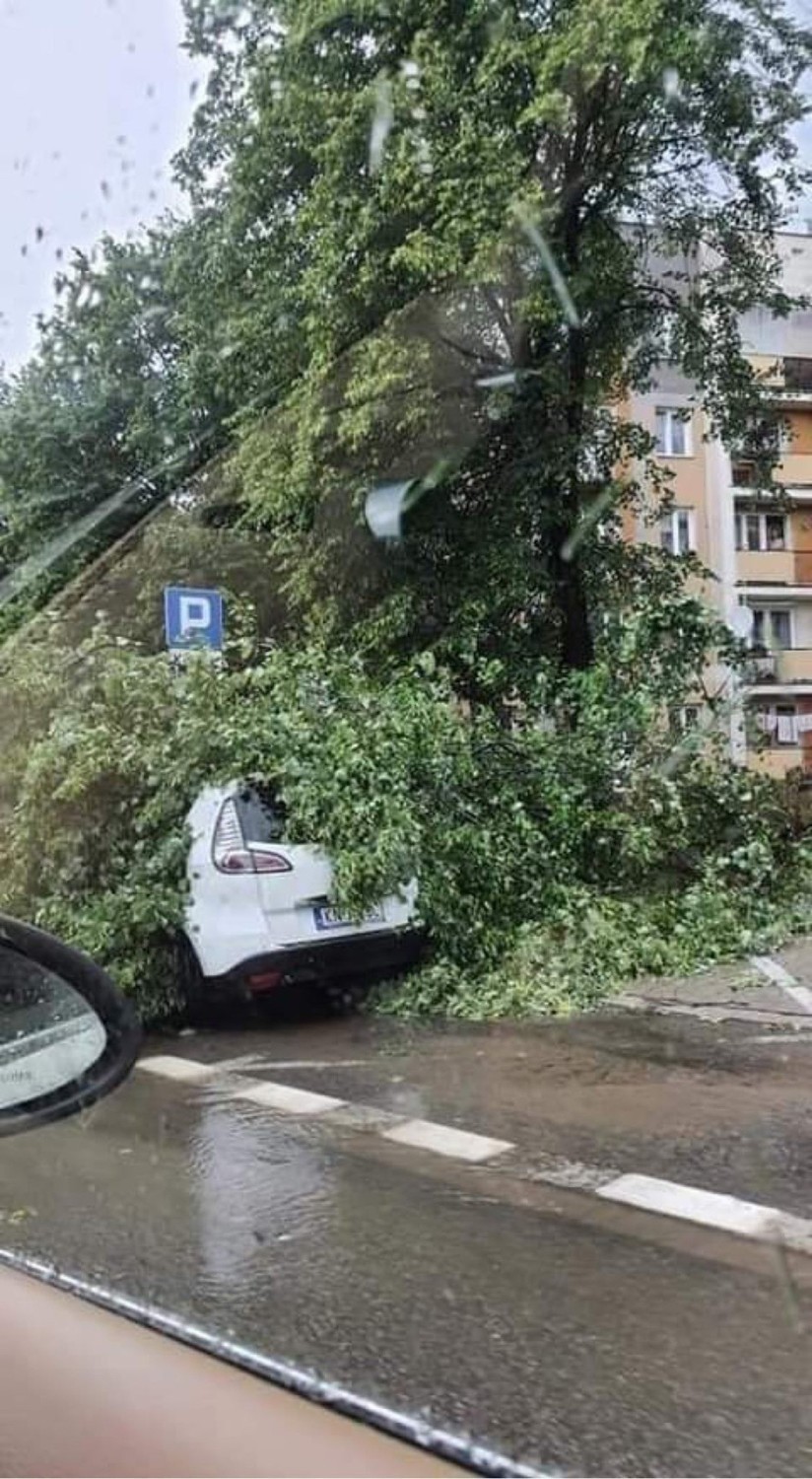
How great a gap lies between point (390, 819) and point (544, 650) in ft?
16.2

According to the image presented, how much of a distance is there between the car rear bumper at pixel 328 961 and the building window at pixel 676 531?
7.44 meters

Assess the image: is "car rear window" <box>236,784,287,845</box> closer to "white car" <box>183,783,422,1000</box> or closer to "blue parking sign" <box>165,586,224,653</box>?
"white car" <box>183,783,422,1000</box>

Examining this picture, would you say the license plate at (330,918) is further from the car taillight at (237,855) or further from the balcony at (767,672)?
the balcony at (767,672)

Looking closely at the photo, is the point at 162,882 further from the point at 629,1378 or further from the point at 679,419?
the point at 679,419

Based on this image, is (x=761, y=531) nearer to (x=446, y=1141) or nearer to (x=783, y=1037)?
(x=783, y=1037)

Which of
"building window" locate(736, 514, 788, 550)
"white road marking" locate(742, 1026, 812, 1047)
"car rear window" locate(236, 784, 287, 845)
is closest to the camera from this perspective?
"white road marking" locate(742, 1026, 812, 1047)

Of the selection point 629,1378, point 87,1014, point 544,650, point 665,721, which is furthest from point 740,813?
point 87,1014

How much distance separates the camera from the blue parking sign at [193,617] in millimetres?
8305

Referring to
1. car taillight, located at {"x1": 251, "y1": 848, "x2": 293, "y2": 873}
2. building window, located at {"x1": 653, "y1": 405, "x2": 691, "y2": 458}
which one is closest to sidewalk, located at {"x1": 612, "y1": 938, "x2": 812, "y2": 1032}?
car taillight, located at {"x1": 251, "y1": 848, "x2": 293, "y2": 873}

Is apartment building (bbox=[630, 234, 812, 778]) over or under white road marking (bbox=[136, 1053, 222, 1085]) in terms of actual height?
over

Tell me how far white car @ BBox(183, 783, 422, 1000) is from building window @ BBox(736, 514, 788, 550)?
15788mm

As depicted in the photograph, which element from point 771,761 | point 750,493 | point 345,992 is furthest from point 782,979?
point 750,493

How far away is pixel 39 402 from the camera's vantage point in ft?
45.5

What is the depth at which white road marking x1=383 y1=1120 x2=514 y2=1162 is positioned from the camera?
454 centimetres
